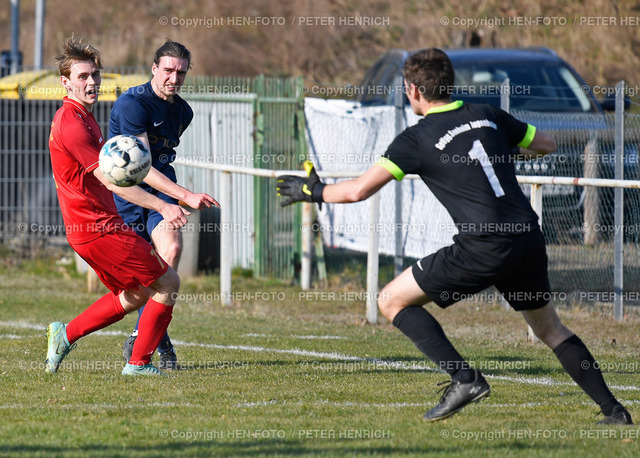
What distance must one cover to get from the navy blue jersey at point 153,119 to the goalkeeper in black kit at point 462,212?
6.49 ft

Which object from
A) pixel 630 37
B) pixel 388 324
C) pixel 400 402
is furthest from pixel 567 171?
pixel 630 37

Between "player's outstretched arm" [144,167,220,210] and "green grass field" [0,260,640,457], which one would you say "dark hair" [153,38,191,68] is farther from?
"green grass field" [0,260,640,457]

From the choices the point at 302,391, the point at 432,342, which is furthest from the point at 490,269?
the point at 302,391

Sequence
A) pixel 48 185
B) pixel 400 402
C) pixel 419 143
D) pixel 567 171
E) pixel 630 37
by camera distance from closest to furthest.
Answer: pixel 419 143 < pixel 400 402 < pixel 567 171 < pixel 48 185 < pixel 630 37

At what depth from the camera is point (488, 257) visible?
5.18 meters

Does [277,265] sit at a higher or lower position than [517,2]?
lower

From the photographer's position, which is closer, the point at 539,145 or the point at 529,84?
the point at 539,145

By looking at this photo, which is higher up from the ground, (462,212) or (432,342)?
(462,212)

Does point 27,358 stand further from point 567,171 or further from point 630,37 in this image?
point 630,37

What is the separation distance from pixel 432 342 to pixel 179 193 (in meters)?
2.01

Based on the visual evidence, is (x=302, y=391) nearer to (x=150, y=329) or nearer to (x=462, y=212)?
(x=150, y=329)

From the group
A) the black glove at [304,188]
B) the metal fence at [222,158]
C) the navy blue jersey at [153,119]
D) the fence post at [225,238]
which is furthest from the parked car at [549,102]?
the black glove at [304,188]

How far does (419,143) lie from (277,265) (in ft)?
26.6

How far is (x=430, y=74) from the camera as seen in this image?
17.0 ft
